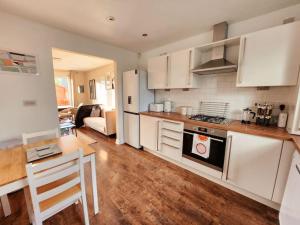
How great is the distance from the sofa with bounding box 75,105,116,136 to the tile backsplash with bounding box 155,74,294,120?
208 centimetres

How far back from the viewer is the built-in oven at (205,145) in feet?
5.93

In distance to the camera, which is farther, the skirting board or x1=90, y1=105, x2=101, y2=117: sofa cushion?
x1=90, y1=105, x2=101, y2=117: sofa cushion

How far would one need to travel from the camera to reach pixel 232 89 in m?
2.10

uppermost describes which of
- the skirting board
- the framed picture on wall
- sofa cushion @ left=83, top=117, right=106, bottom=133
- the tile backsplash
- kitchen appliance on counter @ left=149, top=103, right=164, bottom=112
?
the framed picture on wall

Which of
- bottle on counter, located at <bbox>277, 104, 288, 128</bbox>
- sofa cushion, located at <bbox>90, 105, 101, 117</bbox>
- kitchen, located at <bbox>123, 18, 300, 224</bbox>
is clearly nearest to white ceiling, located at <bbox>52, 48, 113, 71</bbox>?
sofa cushion, located at <bbox>90, 105, 101, 117</bbox>

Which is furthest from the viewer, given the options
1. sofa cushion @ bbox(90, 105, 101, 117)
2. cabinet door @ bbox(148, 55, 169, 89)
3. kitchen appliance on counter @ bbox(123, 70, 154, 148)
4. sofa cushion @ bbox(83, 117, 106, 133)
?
sofa cushion @ bbox(90, 105, 101, 117)

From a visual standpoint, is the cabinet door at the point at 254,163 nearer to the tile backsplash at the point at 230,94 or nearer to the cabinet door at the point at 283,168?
the cabinet door at the point at 283,168

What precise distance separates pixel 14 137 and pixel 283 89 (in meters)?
3.75

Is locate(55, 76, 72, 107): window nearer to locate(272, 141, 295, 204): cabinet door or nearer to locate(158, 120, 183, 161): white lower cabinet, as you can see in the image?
locate(158, 120, 183, 161): white lower cabinet

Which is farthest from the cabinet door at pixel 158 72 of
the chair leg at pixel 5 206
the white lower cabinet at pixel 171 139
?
the chair leg at pixel 5 206

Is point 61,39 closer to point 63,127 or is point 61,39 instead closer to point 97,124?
point 63,127

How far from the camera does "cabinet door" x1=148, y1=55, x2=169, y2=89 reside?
2.62 meters

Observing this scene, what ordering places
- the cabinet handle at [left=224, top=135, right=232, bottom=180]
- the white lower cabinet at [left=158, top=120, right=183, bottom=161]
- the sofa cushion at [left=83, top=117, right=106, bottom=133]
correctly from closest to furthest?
the cabinet handle at [left=224, top=135, right=232, bottom=180] → the white lower cabinet at [left=158, top=120, right=183, bottom=161] → the sofa cushion at [left=83, top=117, right=106, bottom=133]

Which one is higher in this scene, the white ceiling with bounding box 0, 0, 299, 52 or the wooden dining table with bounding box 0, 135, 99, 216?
the white ceiling with bounding box 0, 0, 299, 52
